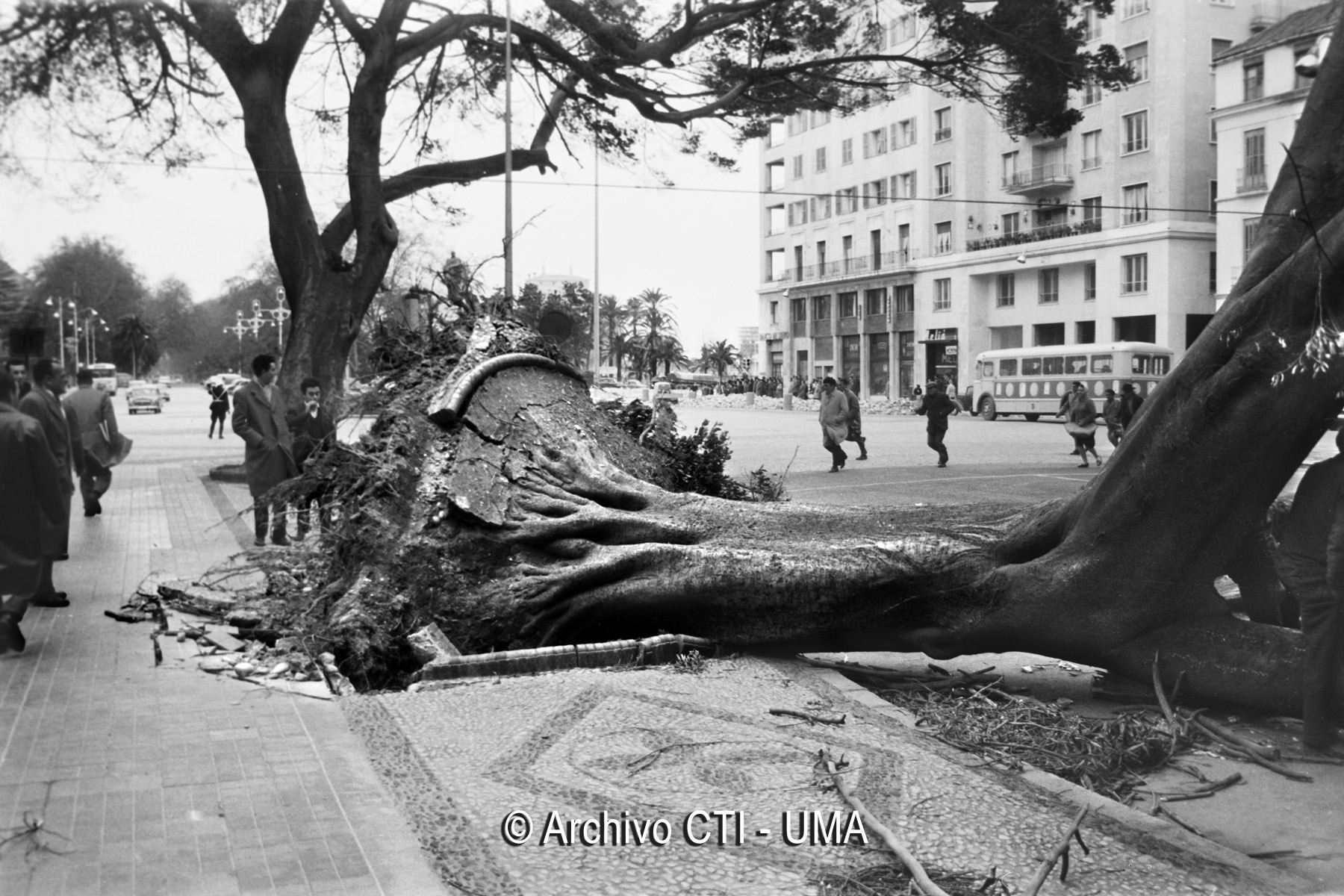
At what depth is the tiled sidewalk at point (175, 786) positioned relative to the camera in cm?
280

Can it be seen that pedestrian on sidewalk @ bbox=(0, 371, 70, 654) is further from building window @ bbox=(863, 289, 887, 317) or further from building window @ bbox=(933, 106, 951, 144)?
building window @ bbox=(933, 106, 951, 144)

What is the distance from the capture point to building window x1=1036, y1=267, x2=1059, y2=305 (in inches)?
165

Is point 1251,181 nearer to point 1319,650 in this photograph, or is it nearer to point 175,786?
point 1319,650

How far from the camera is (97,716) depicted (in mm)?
4238

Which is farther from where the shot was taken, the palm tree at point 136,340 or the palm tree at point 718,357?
the palm tree at point 718,357

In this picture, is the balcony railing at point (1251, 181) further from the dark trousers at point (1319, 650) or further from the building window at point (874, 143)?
the building window at point (874, 143)

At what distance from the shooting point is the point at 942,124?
4602mm

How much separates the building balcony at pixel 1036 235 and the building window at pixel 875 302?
0.37m

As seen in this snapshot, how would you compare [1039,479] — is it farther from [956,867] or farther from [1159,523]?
[956,867]

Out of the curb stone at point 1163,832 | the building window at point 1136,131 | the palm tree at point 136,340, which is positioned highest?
the building window at point 1136,131

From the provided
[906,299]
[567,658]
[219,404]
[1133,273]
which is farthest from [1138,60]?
[219,404]

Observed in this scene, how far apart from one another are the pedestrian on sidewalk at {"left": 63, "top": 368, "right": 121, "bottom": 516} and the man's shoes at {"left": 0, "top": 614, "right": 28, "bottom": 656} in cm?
411

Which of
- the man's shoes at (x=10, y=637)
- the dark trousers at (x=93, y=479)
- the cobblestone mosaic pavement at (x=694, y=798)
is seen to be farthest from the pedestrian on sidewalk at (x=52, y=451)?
the cobblestone mosaic pavement at (x=694, y=798)

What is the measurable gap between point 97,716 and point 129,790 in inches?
39.8
